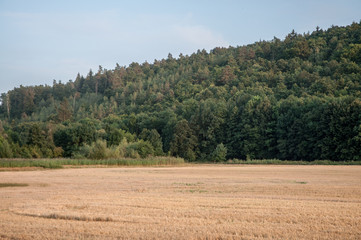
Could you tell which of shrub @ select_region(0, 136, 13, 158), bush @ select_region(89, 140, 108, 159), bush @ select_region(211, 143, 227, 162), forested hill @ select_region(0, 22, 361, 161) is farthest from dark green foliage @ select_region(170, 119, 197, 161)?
shrub @ select_region(0, 136, 13, 158)

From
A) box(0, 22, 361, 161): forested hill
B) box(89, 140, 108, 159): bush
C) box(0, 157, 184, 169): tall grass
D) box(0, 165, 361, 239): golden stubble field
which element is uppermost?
box(0, 22, 361, 161): forested hill

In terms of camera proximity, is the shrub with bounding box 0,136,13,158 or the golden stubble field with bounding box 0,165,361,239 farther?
the shrub with bounding box 0,136,13,158

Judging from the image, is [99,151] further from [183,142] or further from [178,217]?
[178,217]

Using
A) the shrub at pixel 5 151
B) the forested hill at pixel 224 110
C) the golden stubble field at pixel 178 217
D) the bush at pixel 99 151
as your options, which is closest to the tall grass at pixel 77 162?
the bush at pixel 99 151

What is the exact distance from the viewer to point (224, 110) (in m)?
103

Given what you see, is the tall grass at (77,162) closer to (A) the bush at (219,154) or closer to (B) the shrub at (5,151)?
(B) the shrub at (5,151)

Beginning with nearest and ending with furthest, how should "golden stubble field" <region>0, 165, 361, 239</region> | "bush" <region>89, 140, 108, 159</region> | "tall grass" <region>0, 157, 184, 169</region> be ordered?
"golden stubble field" <region>0, 165, 361, 239</region>
"tall grass" <region>0, 157, 184, 169</region>
"bush" <region>89, 140, 108, 159</region>

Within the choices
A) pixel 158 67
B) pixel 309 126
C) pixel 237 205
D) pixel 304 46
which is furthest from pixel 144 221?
pixel 158 67

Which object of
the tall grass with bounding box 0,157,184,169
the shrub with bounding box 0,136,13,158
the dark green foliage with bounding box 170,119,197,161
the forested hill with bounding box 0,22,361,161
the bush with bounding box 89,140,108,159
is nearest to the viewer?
the tall grass with bounding box 0,157,184,169

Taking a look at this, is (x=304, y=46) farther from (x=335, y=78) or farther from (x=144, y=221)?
(x=144, y=221)

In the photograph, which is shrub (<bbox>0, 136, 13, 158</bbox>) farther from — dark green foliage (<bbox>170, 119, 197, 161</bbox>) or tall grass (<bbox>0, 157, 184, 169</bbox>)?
dark green foliage (<bbox>170, 119, 197, 161</bbox>)

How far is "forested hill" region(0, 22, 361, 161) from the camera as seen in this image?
79.2 m

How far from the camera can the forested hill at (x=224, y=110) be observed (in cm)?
7919

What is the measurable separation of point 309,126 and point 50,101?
11161cm
